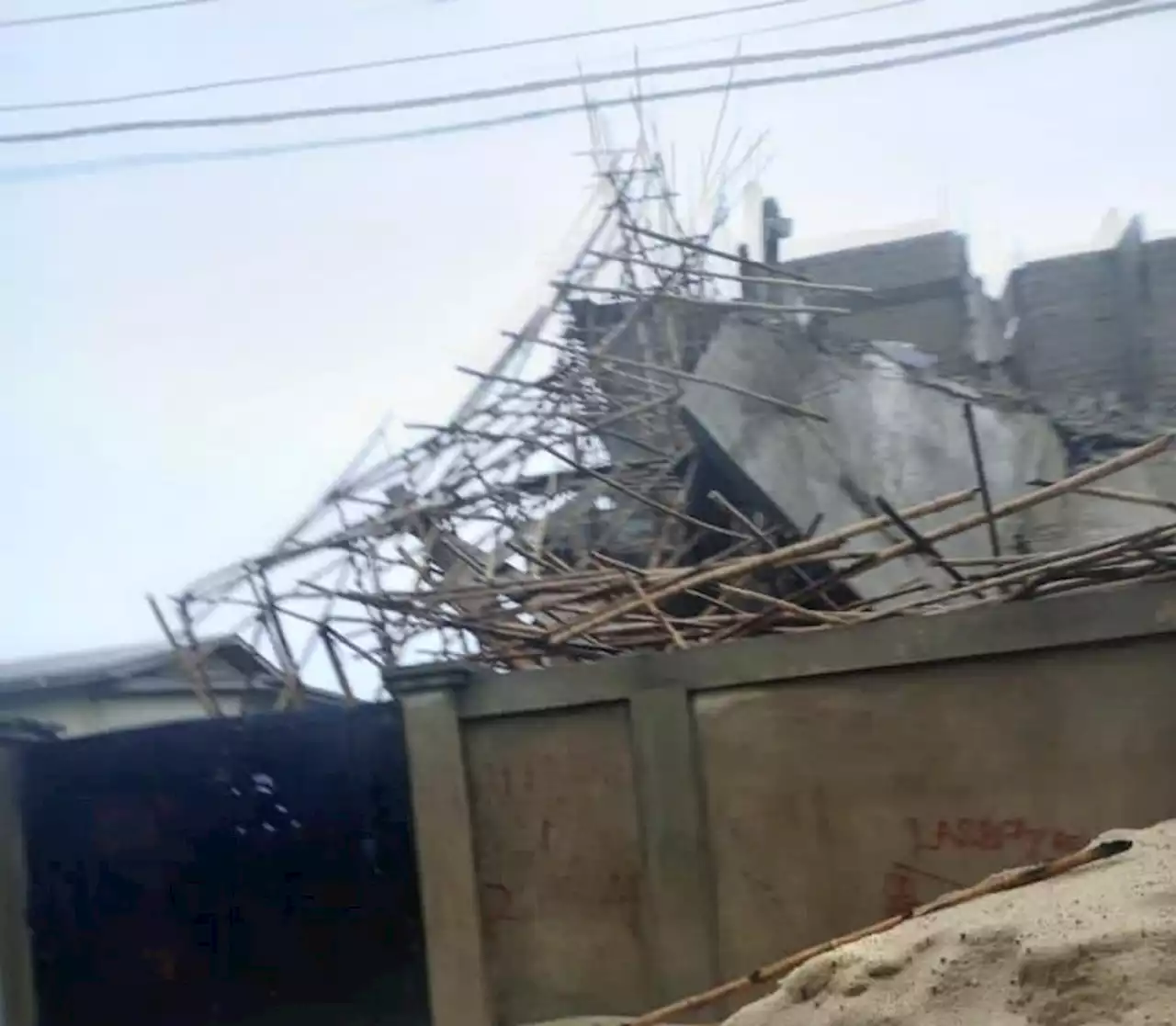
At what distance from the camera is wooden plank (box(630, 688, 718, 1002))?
15.3ft

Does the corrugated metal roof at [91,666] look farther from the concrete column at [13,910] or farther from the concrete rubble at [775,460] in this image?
the concrete column at [13,910]

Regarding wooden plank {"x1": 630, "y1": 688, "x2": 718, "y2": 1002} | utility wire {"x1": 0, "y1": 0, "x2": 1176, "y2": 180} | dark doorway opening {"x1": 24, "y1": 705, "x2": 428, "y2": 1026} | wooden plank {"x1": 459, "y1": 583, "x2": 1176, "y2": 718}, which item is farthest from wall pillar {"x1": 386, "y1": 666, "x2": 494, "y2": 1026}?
utility wire {"x1": 0, "y1": 0, "x2": 1176, "y2": 180}

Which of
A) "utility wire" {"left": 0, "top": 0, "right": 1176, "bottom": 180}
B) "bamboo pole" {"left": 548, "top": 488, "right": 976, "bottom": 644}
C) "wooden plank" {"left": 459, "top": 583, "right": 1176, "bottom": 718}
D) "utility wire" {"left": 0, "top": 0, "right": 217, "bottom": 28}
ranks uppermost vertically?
"utility wire" {"left": 0, "top": 0, "right": 217, "bottom": 28}

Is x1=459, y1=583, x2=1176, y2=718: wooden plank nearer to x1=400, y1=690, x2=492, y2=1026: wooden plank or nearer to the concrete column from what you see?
x1=400, y1=690, x2=492, y2=1026: wooden plank

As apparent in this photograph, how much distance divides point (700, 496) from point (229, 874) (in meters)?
2.86

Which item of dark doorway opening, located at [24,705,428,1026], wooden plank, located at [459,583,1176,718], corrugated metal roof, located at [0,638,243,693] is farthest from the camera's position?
corrugated metal roof, located at [0,638,243,693]

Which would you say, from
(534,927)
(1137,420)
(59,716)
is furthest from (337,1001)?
(1137,420)

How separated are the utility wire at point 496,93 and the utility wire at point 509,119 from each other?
86 mm

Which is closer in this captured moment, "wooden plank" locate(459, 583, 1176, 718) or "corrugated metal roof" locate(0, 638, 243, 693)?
"wooden plank" locate(459, 583, 1176, 718)

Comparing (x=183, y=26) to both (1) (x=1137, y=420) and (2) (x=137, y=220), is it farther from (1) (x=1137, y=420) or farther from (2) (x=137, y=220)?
(1) (x=1137, y=420)

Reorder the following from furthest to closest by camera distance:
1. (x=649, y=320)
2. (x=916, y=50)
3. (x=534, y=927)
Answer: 1. (x=916, y=50)
2. (x=649, y=320)
3. (x=534, y=927)

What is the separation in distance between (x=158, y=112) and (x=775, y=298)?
464 centimetres

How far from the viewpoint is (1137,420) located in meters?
8.76

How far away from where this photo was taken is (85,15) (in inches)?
378
